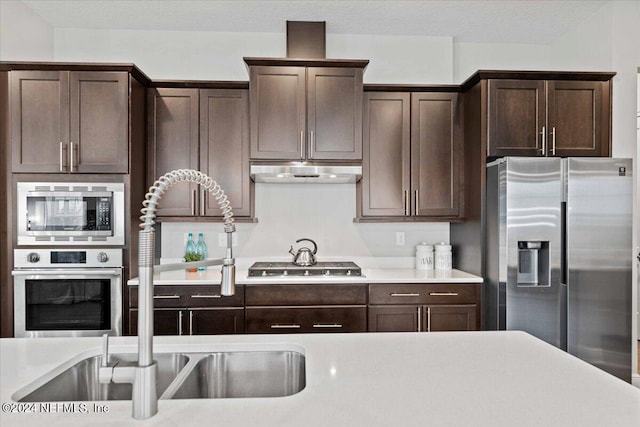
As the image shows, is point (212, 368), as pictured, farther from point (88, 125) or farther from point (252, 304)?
point (88, 125)

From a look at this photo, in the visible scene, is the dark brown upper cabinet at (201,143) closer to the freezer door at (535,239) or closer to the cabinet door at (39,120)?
the cabinet door at (39,120)

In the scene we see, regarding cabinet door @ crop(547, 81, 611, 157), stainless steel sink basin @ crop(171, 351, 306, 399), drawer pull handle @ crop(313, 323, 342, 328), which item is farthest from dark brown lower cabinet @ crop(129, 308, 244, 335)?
cabinet door @ crop(547, 81, 611, 157)

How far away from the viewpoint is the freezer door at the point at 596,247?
265cm

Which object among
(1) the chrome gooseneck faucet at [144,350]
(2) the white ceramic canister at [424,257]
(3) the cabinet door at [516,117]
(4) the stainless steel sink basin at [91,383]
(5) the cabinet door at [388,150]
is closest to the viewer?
(1) the chrome gooseneck faucet at [144,350]

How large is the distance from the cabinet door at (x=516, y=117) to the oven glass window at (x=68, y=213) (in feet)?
8.54

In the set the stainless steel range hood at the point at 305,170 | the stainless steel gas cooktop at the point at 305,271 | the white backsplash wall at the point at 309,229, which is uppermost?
the stainless steel range hood at the point at 305,170

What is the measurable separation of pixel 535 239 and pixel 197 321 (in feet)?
7.30

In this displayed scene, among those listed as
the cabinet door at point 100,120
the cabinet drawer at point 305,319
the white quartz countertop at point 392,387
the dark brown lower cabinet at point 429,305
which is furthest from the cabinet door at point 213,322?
the white quartz countertop at point 392,387

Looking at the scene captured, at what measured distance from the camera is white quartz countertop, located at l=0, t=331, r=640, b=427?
847 mm

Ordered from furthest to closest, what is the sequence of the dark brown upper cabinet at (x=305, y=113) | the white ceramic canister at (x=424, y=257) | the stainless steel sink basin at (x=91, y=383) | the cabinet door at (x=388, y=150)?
the white ceramic canister at (x=424, y=257) < the cabinet door at (x=388, y=150) < the dark brown upper cabinet at (x=305, y=113) < the stainless steel sink basin at (x=91, y=383)

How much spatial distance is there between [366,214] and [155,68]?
6.66 feet

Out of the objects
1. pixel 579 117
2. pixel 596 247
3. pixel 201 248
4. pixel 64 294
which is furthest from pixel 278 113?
pixel 596 247

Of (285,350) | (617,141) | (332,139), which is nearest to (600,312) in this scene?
(617,141)

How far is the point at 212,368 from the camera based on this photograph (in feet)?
4.26
